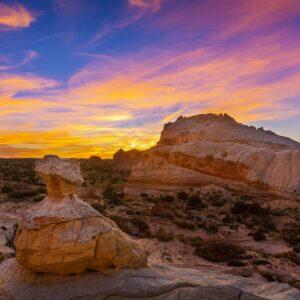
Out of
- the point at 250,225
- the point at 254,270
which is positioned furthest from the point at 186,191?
the point at 254,270

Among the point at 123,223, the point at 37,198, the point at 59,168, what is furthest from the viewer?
the point at 37,198

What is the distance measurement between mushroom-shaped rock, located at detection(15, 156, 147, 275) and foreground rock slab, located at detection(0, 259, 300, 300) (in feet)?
0.82

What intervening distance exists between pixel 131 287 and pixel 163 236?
10.6 meters

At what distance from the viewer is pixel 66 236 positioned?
9.60 m

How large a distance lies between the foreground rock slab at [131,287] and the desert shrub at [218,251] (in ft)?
24.1

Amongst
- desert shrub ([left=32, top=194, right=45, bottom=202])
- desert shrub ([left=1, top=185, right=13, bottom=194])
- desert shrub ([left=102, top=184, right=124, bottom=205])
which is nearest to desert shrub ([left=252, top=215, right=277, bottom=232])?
desert shrub ([left=102, top=184, right=124, bottom=205])

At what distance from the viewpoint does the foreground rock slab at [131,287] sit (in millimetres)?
9141

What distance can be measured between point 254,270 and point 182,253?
11.5 ft

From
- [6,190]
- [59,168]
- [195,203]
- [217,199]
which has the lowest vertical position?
[195,203]

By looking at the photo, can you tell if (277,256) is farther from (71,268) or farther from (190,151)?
(190,151)

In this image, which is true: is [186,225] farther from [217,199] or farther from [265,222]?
[217,199]

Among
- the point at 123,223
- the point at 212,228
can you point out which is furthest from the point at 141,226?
the point at 212,228

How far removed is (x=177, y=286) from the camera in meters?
9.45

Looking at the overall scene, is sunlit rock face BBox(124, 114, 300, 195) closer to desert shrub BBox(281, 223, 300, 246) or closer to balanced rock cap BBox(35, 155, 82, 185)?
desert shrub BBox(281, 223, 300, 246)
